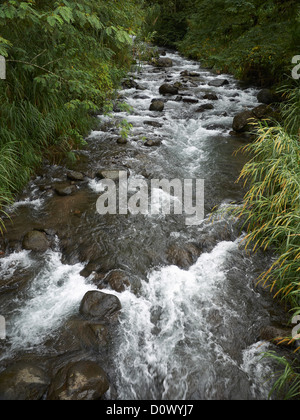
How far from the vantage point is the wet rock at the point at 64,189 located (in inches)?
189

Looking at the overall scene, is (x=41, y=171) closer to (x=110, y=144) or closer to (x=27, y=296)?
(x=110, y=144)

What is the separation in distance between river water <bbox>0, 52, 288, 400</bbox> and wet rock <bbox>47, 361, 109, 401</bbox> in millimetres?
156

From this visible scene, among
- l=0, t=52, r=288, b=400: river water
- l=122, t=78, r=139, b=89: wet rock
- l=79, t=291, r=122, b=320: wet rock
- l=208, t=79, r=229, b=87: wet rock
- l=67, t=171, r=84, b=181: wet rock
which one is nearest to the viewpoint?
l=0, t=52, r=288, b=400: river water

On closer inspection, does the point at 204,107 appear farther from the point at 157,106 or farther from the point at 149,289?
the point at 149,289

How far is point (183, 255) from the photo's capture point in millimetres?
3760

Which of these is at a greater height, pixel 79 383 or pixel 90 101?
pixel 90 101

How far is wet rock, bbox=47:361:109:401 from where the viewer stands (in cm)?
219

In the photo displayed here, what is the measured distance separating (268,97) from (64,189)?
7406mm

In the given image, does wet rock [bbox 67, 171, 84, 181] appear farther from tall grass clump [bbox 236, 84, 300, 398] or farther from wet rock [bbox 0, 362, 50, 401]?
wet rock [bbox 0, 362, 50, 401]

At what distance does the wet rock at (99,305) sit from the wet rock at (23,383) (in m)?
0.71

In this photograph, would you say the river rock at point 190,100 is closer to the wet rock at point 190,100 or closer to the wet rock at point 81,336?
the wet rock at point 190,100

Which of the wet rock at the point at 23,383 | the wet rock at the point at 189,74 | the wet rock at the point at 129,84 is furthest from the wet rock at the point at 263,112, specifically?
the wet rock at the point at 23,383

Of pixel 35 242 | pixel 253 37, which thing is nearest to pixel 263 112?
pixel 253 37

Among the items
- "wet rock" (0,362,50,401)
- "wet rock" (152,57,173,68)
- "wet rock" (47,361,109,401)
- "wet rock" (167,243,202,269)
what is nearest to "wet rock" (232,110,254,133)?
"wet rock" (167,243,202,269)
